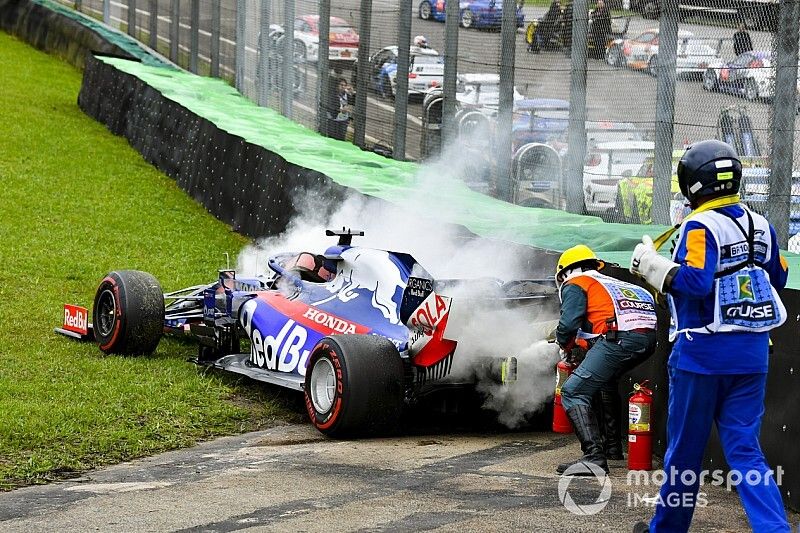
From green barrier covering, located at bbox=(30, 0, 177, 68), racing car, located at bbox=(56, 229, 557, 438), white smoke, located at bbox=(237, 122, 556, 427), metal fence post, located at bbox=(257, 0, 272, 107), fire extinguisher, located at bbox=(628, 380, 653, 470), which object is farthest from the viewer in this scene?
green barrier covering, located at bbox=(30, 0, 177, 68)

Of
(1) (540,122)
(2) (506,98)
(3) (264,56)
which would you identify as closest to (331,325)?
→ (1) (540,122)

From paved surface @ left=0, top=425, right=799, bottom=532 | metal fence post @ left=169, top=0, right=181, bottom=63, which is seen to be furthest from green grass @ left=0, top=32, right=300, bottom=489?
metal fence post @ left=169, top=0, right=181, bottom=63

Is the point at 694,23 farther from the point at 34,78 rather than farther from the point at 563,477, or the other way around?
the point at 34,78

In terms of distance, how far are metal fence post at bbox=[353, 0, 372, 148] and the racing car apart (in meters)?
6.80

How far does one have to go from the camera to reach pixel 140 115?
2000 centimetres

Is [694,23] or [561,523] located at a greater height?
[694,23]

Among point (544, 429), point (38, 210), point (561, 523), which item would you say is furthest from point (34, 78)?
point (561, 523)

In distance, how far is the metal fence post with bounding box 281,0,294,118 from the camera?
19.6 metres

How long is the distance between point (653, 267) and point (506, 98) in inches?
304

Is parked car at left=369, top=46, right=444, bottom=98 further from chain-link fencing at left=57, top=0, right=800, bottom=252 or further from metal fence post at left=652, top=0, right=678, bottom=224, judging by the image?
metal fence post at left=652, top=0, right=678, bottom=224

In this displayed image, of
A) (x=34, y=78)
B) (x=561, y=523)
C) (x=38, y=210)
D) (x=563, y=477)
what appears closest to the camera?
(x=561, y=523)

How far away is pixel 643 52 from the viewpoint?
35.5ft

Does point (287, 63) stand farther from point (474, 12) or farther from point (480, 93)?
point (480, 93)

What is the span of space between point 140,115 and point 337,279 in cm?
1189
